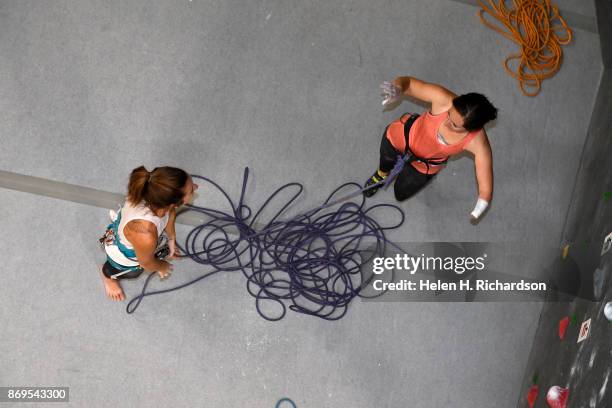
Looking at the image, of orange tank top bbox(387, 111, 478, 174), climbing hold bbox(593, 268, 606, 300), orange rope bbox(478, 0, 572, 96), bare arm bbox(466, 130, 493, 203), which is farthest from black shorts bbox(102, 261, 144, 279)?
orange rope bbox(478, 0, 572, 96)

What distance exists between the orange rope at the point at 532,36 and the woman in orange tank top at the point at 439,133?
1044mm

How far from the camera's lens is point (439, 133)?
2422 mm

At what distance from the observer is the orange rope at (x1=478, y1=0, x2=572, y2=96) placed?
3414mm

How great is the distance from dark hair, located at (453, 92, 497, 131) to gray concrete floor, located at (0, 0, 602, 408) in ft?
3.35

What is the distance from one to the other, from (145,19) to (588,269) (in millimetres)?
2475

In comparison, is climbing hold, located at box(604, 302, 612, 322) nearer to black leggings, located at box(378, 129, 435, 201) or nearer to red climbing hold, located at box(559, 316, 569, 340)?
red climbing hold, located at box(559, 316, 569, 340)

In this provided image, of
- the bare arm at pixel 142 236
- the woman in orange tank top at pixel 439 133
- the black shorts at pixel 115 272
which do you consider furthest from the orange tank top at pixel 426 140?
the black shorts at pixel 115 272

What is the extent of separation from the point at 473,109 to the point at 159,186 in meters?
1.10

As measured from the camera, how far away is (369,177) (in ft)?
10.5

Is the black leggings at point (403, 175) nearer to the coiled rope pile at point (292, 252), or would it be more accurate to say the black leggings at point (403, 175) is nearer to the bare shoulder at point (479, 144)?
the coiled rope pile at point (292, 252)

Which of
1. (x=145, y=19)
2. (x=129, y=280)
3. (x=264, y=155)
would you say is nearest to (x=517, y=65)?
(x=264, y=155)

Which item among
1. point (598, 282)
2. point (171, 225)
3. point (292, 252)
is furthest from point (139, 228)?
point (598, 282)

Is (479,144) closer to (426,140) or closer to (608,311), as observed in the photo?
(426,140)

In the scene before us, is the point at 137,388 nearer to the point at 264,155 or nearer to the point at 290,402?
the point at 290,402
